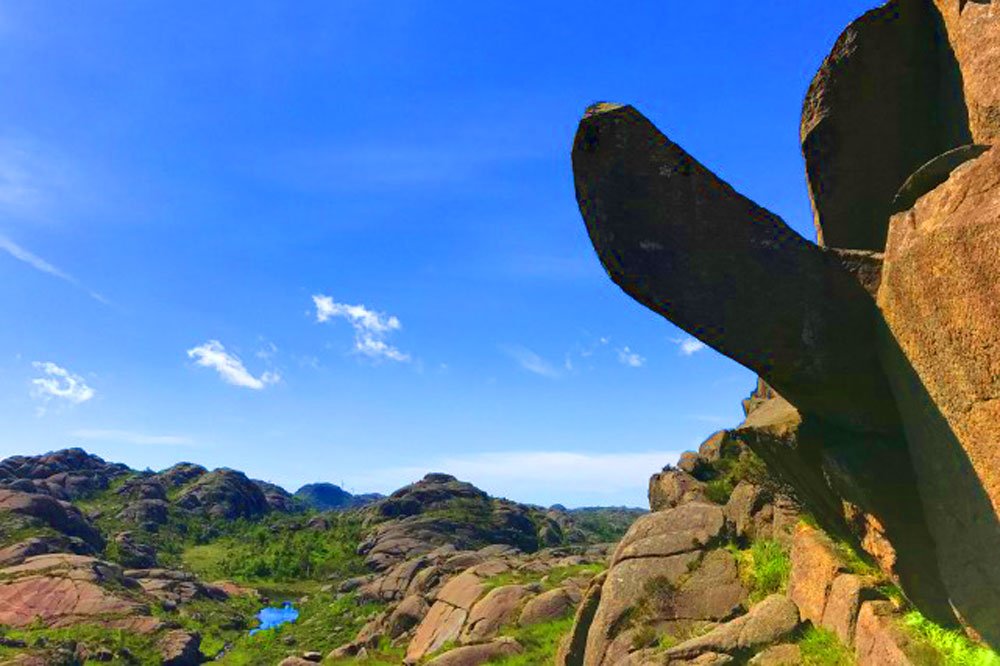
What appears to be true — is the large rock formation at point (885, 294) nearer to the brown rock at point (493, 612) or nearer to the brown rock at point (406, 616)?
the brown rock at point (493, 612)

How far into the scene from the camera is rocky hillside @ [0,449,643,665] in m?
49.1

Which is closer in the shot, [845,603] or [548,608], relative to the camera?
[845,603]

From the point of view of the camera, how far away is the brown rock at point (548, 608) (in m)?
31.2

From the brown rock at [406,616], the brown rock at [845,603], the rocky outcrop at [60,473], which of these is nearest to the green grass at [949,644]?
the brown rock at [845,603]

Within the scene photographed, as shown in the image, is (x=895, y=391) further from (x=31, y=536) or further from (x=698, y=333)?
(x=31, y=536)

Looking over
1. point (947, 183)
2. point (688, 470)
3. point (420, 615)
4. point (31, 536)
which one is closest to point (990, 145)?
point (947, 183)

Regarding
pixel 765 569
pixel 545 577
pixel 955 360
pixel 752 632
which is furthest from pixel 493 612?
pixel 955 360

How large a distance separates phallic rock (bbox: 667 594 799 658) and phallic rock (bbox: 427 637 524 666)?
43.4 ft

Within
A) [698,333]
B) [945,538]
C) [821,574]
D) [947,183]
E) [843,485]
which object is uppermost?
[947,183]

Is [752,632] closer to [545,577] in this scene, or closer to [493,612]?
[493,612]

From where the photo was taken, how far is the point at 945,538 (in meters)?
11.0

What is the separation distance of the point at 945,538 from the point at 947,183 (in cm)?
593

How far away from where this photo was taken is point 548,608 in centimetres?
3162

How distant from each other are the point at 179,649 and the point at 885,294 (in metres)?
70.0
